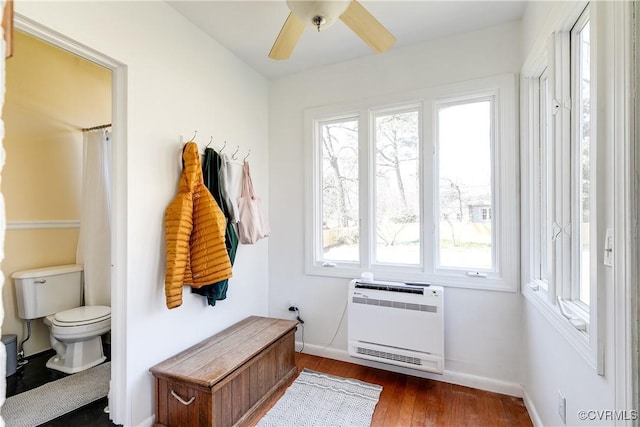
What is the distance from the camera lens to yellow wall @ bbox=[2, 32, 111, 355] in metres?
2.54

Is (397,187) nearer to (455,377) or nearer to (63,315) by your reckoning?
(455,377)

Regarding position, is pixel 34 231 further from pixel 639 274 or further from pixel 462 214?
pixel 639 274

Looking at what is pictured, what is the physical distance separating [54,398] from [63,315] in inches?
25.3

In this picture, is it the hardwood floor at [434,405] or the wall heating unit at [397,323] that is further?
the wall heating unit at [397,323]

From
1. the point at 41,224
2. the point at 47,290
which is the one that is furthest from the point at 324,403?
the point at 41,224

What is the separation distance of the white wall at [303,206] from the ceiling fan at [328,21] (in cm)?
78

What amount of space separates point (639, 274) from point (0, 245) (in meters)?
1.52

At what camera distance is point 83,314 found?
2473mm

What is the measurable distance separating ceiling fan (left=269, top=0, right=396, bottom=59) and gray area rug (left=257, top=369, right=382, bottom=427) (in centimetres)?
218

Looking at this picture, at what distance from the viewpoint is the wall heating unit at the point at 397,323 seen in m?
2.20

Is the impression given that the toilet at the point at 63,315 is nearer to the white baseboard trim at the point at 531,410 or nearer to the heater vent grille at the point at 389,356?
the heater vent grille at the point at 389,356

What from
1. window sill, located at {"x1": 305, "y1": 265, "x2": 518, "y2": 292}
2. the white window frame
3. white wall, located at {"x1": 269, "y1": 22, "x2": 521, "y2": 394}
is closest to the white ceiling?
white wall, located at {"x1": 269, "y1": 22, "x2": 521, "y2": 394}

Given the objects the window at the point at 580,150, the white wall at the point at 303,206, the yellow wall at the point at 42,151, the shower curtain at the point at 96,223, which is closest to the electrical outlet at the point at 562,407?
the window at the point at 580,150

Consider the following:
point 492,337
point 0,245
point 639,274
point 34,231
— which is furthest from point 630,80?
point 34,231
